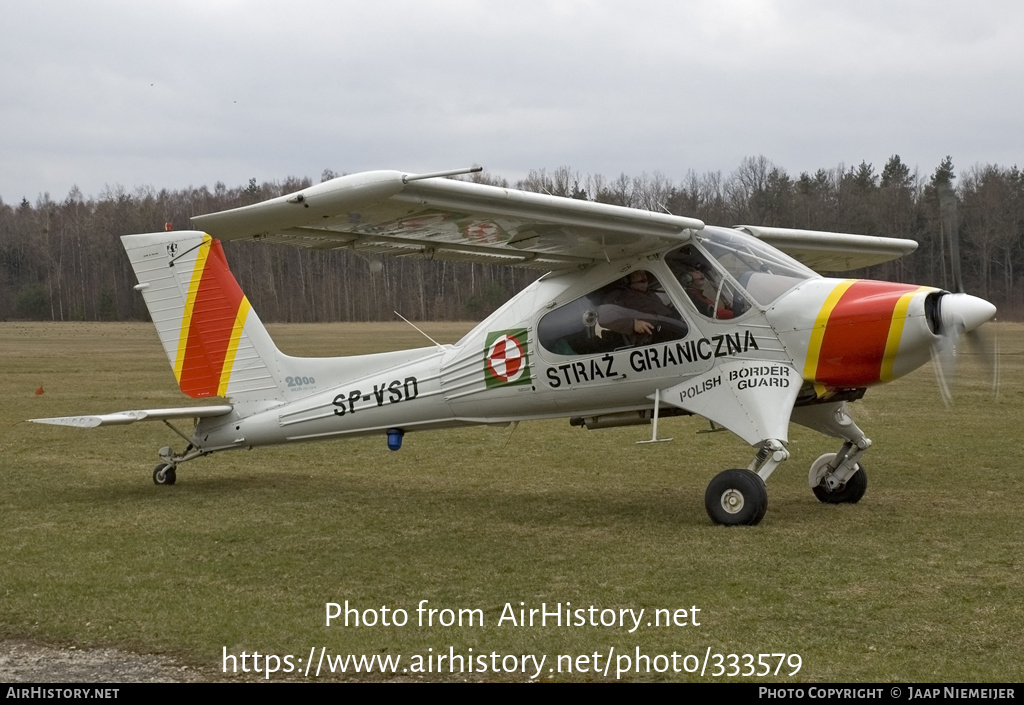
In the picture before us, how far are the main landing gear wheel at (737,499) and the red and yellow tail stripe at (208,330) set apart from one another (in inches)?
228

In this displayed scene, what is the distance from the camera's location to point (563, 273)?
1028cm

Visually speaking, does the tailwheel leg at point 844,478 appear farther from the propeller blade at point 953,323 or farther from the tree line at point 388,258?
the tree line at point 388,258

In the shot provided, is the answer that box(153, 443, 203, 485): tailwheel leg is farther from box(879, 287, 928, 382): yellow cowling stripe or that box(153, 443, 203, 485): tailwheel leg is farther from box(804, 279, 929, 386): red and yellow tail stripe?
box(879, 287, 928, 382): yellow cowling stripe

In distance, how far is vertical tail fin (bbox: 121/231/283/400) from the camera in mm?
11617

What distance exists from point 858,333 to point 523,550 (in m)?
3.35

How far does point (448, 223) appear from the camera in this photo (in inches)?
333

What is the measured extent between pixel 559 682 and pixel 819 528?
419cm

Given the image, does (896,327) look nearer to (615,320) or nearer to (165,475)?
(615,320)

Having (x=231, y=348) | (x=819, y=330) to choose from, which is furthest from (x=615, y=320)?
(x=231, y=348)

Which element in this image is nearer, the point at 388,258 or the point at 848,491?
the point at 848,491

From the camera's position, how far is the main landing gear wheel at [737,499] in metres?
8.58

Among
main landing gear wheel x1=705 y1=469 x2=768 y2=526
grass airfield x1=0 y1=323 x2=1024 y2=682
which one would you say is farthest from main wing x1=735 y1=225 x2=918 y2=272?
main landing gear wheel x1=705 y1=469 x2=768 y2=526

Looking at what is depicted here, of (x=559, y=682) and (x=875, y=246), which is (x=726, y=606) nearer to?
(x=559, y=682)

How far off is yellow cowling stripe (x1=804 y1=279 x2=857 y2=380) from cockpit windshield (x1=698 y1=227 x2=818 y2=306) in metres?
0.44
